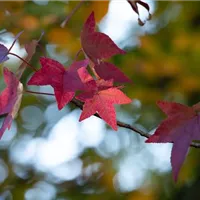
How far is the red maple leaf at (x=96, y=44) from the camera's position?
0.72 meters

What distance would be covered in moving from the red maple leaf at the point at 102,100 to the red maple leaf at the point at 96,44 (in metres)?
0.04

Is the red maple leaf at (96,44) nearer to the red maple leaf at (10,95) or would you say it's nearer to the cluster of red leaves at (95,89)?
the cluster of red leaves at (95,89)

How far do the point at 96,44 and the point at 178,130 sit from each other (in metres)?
0.17

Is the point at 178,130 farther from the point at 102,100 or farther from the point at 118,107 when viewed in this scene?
the point at 118,107

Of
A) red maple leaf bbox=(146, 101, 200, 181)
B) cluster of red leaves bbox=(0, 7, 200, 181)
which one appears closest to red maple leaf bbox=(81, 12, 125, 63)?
cluster of red leaves bbox=(0, 7, 200, 181)

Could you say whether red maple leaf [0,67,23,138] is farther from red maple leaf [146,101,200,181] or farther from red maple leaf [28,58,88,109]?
red maple leaf [146,101,200,181]

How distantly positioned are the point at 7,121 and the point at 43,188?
1567mm

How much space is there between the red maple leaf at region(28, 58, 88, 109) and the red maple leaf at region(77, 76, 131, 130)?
0.03 meters

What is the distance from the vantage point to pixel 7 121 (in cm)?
72

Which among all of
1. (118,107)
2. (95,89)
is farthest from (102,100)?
(118,107)

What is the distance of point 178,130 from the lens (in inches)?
26.6

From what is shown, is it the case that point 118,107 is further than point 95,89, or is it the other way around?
point 118,107

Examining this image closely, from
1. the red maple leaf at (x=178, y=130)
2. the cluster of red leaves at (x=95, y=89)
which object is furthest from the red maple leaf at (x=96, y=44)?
the red maple leaf at (x=178, y=130)

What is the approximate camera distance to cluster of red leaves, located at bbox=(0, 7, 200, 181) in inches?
26.5
